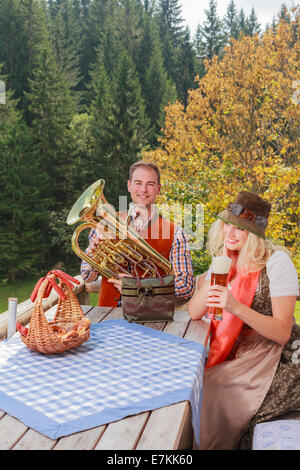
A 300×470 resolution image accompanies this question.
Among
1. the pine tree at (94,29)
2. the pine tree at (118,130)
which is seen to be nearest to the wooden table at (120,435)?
the pine tree at (118,130)

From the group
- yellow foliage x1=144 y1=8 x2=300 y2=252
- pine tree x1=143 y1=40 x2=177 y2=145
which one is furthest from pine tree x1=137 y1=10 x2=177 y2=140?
yellow foliage x1=144 y1=8 x2=300 y2=252

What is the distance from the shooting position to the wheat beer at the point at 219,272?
1.93 m

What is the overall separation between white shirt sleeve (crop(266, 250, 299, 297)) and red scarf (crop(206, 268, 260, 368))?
0.29 ft

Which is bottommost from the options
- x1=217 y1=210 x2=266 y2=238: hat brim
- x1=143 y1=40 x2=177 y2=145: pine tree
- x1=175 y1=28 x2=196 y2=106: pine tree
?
x1=217 y1=210 x2=266 y2=238: hat brim

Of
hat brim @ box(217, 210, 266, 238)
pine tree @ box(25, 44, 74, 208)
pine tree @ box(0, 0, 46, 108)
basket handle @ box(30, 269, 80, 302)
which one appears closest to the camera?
basket handle @ box(30, 269, 80, 302)

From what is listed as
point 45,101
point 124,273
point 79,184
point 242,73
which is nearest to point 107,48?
point 45,101

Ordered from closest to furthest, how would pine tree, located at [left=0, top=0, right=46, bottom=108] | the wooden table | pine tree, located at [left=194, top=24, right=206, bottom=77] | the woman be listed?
1. the wooden table
2. the woman
3. pine tree, located at [left=0, top=0, right=46, bottom=108]
4. pine tree, located at [left=194, top=24, right=206, bottom=77]

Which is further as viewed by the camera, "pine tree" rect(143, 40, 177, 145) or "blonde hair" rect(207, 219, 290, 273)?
Result: "pine tree" rect(143, 40, 177, 145)

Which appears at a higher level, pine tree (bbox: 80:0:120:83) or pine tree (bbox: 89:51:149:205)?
pine tree (bbox: 80:0:120:83)

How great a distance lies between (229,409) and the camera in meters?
2.04

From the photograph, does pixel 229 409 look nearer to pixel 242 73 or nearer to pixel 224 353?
pixel 224 353

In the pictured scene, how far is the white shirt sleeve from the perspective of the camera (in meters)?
2.15

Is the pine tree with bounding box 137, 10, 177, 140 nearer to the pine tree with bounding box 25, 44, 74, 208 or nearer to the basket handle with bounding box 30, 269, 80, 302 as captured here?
the pine tree with bounding box 25, 44, 74, 208

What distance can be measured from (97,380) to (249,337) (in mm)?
965
